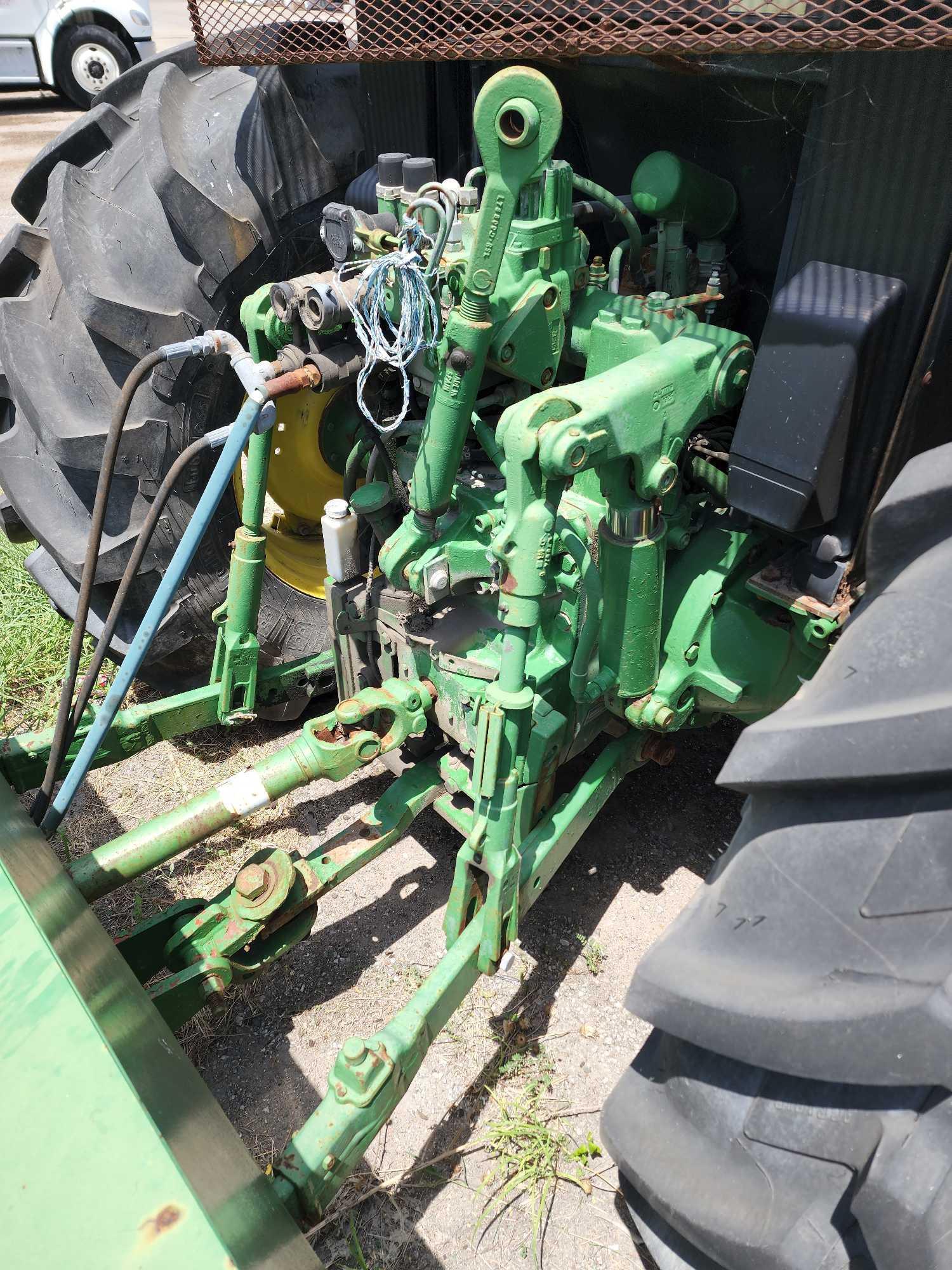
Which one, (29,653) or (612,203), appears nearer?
(612,203)

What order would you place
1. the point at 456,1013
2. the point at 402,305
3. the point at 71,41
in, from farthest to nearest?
the point at 71,41 < the point at 456,1013 < the point at 402,305

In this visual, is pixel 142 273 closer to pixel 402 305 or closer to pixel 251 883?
pixel 402 305

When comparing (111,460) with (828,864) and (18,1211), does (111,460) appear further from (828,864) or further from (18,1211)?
(828,864)

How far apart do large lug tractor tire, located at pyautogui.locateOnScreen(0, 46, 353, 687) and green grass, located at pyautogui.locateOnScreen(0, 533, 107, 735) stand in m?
0.68

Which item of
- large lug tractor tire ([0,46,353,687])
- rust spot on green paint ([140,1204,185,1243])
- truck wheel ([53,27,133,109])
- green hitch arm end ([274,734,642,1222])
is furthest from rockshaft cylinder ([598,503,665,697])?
truck wheel ([53,27,133,109])

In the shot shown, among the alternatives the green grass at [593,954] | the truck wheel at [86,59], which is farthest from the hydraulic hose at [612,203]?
the truck wheel at [86,59]

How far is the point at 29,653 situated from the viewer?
2785 mm

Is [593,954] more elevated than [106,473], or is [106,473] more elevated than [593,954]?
[106,473]

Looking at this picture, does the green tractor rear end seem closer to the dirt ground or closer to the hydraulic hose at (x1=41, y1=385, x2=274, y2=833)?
the hydraulic hose at (x1=41, y1=385, x2=274, y2=833)

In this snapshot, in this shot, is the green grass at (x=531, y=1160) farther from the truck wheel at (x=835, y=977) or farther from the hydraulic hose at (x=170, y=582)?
the hydraulic hose at (x=170, y=582)

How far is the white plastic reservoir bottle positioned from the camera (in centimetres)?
188

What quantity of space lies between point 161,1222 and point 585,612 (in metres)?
1.10

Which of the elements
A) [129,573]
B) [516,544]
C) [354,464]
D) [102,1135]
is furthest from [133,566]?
[102,1135]

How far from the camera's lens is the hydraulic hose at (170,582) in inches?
60.1
